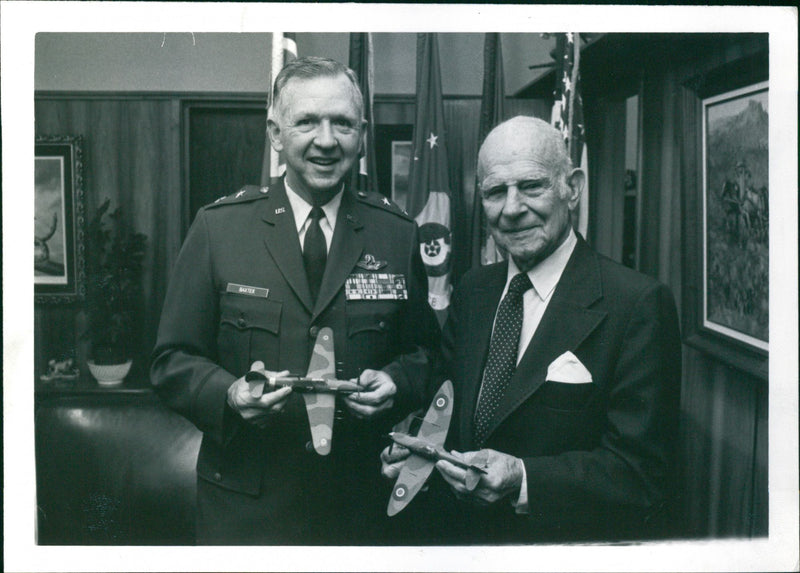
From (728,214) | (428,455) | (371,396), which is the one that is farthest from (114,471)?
(728,214)

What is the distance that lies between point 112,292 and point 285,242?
59 centimetres

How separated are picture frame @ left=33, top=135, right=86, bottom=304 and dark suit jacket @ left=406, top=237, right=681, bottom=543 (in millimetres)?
1084

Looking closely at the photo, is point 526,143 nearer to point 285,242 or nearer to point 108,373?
point 285,242

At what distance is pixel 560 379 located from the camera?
1365 mm

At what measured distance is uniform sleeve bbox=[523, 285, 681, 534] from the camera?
1.33 meters

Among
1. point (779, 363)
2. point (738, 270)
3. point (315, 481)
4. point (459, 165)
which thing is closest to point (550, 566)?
point (315, 481)

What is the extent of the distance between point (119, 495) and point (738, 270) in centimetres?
161

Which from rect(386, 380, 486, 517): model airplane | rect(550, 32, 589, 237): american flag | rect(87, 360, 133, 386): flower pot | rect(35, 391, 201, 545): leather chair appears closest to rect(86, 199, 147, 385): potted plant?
rect(87, 360, 133, 386): flower pot

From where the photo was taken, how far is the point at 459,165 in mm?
2562

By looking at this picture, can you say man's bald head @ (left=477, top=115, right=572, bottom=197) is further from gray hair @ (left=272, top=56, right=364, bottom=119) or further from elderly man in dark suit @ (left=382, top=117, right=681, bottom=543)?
gray hair @ (left=272, top=56, right=364, bottom=119)

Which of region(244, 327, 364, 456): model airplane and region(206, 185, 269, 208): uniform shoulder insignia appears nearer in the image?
region(244, 327, 364, 456): model airplane

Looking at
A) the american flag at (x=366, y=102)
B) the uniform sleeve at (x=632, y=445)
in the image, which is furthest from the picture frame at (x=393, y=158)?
the uniform sleeve at (x=632, y=445)

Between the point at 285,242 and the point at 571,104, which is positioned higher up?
the point at 571,104

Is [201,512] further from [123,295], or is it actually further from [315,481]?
[123,295]
